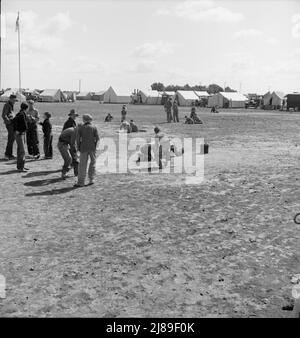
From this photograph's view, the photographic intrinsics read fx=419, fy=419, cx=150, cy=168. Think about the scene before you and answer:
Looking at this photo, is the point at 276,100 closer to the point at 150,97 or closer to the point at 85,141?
the point at 150,97

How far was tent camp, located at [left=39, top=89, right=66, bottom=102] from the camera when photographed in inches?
3584

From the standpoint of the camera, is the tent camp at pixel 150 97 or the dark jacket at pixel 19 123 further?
the tent camp at pixel 150 97

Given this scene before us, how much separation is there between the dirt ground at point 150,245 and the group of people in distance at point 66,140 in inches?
22.0

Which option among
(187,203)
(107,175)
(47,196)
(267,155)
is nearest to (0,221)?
(47,196)

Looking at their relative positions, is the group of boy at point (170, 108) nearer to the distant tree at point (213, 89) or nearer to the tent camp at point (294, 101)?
the tent camp at point (294, 101)

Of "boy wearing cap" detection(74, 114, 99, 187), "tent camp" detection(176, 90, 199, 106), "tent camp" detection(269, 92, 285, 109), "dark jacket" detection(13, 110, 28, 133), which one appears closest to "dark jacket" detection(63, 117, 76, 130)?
"dark jacket" detection(13, 110, 28, 133)

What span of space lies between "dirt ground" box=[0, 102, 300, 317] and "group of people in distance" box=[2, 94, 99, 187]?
22.0 inches

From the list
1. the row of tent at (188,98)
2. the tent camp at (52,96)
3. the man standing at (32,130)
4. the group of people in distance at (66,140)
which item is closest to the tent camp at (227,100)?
the row of tent at (188,98)

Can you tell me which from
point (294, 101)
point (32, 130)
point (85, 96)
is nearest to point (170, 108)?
point (32, 130)

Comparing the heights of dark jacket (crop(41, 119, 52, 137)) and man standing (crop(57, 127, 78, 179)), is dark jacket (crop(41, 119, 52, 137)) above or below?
above

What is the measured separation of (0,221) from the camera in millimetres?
8359

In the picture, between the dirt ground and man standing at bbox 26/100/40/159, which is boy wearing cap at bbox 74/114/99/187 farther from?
man standing at bbox 26/100/40/159

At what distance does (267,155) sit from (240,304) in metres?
11.9
